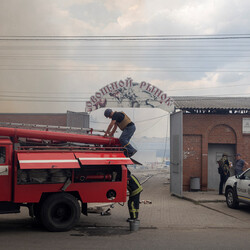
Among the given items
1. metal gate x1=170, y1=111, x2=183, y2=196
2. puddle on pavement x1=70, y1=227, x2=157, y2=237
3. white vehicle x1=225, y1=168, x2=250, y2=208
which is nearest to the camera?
puddle on pavement x1=70, y1=227, x2=157, y2=237

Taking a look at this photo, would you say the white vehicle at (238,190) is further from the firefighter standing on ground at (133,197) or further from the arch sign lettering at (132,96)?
the arch sign lettering at (132,96)

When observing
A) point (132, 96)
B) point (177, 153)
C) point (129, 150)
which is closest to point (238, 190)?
point (177, 153)

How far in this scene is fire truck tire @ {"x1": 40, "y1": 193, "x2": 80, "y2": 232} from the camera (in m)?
8.52

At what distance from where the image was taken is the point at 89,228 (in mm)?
9156

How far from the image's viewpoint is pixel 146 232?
8742 mm

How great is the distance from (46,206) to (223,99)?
49.6 ft

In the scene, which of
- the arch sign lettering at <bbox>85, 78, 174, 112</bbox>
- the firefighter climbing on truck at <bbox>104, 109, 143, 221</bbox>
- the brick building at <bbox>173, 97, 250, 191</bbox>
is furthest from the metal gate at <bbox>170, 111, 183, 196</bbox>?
the firefighter climbing on truck at <bbox>104, 109, 143, 221</bbox>

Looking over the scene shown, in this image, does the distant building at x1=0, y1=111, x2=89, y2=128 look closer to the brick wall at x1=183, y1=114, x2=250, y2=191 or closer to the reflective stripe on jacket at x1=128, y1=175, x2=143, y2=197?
the brick wall at x1=183, y1=114, x2=250, y2=191

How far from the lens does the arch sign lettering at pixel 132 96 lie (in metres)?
20.3

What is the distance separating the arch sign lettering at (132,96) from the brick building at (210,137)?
1.98 meters

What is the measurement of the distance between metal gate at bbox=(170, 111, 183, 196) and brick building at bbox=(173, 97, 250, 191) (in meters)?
1.22

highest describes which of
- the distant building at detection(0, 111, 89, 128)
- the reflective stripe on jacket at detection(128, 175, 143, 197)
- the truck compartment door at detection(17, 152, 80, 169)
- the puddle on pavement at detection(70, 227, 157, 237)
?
the distant building at detection(0, 111, 89, 128)

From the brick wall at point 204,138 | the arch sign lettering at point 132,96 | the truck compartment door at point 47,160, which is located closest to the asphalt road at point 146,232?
the truck compartment door at point 47,160

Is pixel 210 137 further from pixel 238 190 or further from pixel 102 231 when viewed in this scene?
pixel 102 231
